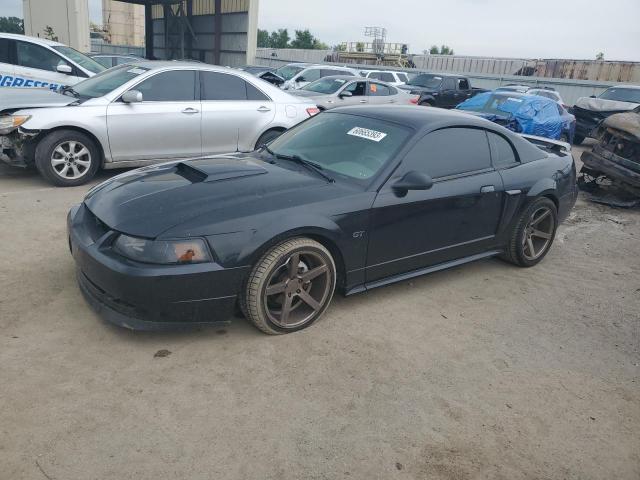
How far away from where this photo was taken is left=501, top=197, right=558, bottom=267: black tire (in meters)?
4.73

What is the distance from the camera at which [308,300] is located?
3498 millimetres

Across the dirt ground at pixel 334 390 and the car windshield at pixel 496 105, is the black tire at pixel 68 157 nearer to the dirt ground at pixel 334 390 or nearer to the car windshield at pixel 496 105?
the dirt ground at pixel 334 390

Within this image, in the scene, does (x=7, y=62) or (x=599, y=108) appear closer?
(x=7, y=62)

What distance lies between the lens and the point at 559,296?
177 inches

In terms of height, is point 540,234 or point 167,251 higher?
point 167,251

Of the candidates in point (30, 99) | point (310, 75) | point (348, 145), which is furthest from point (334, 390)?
point (310, 75)

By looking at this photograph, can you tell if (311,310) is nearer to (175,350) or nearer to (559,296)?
(175,350)

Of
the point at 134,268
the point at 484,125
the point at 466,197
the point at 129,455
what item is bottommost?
the point at 129,455

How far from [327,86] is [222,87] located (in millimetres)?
5946

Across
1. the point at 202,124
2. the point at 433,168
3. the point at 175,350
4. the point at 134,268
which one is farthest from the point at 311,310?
the point at 202,124

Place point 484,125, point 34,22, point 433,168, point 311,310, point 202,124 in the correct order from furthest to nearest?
point 34,22 < point 202,124 < point 484,125 < point 433,168 < point 311,310

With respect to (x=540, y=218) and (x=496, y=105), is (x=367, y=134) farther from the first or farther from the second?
(x=496, y=105)

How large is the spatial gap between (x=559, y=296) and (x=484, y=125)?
1.62 meters

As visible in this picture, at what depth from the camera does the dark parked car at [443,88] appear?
56.0ft
